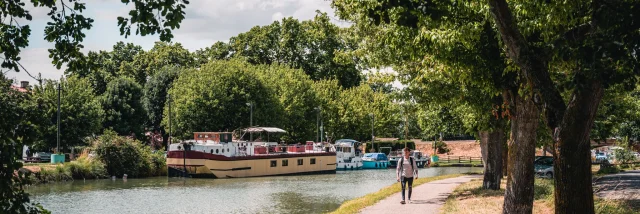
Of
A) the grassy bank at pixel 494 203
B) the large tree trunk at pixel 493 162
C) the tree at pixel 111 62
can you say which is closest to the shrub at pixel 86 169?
the tree at pixel 111 62

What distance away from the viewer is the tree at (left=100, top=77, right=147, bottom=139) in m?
71.1

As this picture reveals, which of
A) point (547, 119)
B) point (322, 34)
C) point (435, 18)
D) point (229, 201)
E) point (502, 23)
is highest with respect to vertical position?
point (322, 34)

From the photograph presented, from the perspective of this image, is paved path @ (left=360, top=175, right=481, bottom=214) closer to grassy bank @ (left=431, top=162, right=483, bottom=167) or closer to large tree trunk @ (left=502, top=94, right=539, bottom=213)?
large tree trunk @ (left=502, top=94, right=539, bottom=213)

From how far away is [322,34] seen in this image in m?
23.6

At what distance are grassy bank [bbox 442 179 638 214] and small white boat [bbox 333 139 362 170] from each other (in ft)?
160

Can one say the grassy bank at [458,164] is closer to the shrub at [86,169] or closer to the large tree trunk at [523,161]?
the shrub at [86,169]

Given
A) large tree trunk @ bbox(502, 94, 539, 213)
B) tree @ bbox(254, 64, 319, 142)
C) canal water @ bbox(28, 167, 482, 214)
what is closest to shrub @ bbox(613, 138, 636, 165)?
canal water @ bbox(28, 167, 482, 214)

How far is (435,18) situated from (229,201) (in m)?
30.3

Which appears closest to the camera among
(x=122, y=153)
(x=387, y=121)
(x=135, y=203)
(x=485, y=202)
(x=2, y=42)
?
(x=2, y=42)

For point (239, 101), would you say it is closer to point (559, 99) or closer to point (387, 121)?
point (387, 121)

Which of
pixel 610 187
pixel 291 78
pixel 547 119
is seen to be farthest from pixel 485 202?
pixel 291 78

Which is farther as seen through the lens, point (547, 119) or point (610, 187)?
point (610, 187)

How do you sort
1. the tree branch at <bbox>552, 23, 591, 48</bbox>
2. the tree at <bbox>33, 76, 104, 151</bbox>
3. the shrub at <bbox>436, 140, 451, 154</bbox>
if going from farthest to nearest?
the shrub at <bbox>436, 140, 451, 154</bbox>
the tree at <bbox>33, 76, 104, 151</bbox>
the tree branch at <bbox>552, 23, 591, 48</bbox>

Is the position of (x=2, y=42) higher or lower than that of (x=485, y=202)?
higher
